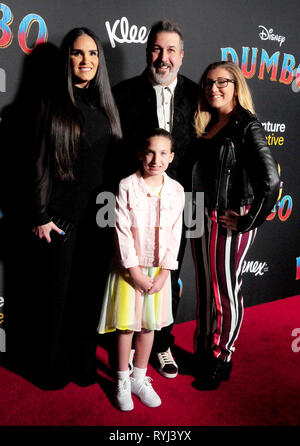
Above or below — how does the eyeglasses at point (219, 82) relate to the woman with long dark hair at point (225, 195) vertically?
above

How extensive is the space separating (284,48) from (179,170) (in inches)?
56.3

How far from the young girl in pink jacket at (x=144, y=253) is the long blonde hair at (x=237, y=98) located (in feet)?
1.03

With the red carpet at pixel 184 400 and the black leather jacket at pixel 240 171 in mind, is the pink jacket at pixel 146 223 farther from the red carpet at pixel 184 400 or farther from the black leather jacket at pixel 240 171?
the red carpet at pixel 184 400

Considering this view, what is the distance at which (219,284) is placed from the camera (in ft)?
7.14

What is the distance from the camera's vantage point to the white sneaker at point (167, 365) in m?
2.32

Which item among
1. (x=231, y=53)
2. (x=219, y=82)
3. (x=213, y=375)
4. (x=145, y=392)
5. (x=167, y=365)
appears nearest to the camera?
(x=219, y=82)

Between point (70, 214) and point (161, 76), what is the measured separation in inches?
32.0

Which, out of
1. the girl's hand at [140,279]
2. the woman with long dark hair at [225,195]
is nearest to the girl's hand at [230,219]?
the woman with long dark hair at [225,195]

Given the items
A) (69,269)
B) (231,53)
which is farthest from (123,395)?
(231,53)

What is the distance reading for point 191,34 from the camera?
8.24 ft

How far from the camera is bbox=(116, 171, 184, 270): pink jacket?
6.20ft

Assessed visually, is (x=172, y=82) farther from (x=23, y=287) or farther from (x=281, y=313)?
(x=281, y=313)

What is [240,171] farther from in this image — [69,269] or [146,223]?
[69,269]

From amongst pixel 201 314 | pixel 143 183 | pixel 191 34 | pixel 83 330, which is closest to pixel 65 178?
pixel 143 183
